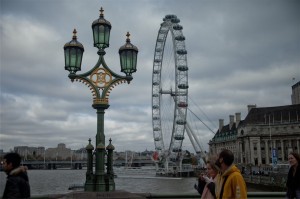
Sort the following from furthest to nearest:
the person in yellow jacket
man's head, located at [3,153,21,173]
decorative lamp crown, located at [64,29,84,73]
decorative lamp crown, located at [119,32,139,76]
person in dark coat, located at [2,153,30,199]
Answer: decorative lamp crown, located at [119,32,139,76] < decorative lamp crown, located at [64,29,84,73] < man's head, located at [3,153,21,173] < person in dark coat, located at [2,153,30,199] < the person in yellow jacket

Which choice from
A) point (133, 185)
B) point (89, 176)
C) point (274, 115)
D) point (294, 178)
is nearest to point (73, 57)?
point (89, 176)

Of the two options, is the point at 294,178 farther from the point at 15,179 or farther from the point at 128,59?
the point at 128,59

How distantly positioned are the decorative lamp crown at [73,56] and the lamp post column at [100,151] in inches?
45.4

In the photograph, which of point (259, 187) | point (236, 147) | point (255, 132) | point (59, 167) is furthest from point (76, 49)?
point (59, 167)

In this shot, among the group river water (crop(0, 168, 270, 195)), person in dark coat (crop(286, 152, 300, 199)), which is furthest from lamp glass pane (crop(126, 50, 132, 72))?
river water (crop(0, 168, 270, 195))

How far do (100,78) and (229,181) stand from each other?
237 inches

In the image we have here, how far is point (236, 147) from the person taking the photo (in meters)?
105

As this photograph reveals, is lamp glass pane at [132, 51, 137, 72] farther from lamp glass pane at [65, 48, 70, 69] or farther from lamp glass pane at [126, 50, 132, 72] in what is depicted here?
lamp glass pane at [65, 48, 70, 69]

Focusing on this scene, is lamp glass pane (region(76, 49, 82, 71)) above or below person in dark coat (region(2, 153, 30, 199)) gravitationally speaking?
above

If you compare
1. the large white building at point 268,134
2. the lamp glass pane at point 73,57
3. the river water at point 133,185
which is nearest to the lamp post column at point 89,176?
the lamp glass pane at point 73,57

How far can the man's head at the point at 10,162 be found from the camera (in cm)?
503

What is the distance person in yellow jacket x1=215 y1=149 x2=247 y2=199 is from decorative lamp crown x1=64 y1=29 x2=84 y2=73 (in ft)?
19.6

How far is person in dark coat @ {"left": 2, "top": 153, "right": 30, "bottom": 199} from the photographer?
15.6 feet

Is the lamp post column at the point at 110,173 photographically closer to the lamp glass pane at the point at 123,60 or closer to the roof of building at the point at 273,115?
the lamp glass pane at the point at 123,60
